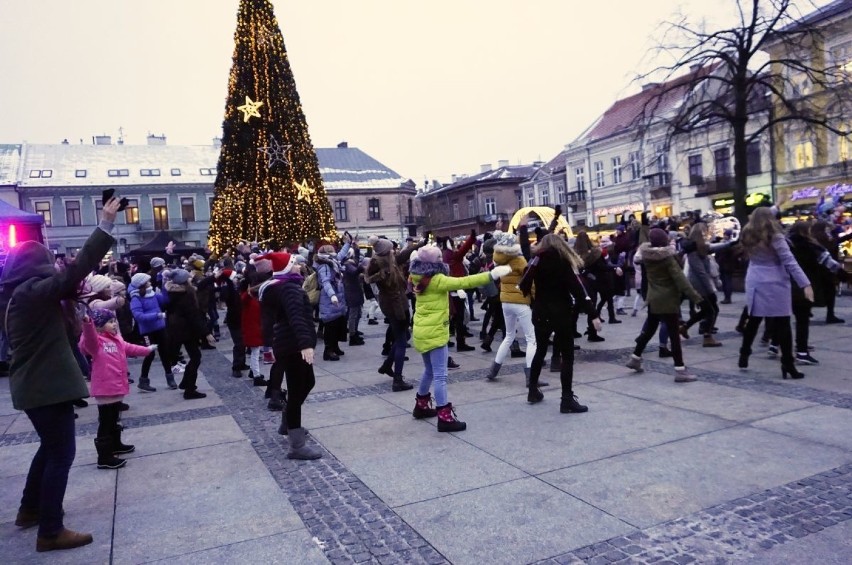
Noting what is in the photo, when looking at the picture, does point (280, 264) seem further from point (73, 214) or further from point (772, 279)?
point (73, 214)

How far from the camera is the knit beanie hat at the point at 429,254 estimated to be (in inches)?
245

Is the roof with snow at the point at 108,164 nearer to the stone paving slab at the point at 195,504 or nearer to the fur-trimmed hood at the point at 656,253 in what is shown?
the fur-trimmed hood at the point at 656,253

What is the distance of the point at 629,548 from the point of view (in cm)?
356

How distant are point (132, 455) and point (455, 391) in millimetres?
3489

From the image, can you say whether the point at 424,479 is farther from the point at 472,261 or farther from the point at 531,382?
the point at 472,261

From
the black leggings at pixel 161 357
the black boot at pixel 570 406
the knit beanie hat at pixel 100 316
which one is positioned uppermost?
the knit beanie hat at pixel 100 316

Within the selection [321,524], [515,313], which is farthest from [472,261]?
[321,524]

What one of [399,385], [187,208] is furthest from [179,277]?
[187,208]

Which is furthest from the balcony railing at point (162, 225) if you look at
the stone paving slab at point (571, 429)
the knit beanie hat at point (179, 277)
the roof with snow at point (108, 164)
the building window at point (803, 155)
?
the stone paving slab at point (571, 429)

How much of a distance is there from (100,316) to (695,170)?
1630 inches

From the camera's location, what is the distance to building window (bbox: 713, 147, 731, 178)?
38.7 metres

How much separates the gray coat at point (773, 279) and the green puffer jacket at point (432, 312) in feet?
12.2

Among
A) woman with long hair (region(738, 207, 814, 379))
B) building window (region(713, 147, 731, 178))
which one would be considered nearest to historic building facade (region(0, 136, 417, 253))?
building window (region(713, 147, 731, 178))

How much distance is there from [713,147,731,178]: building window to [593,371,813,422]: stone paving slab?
35248mm
